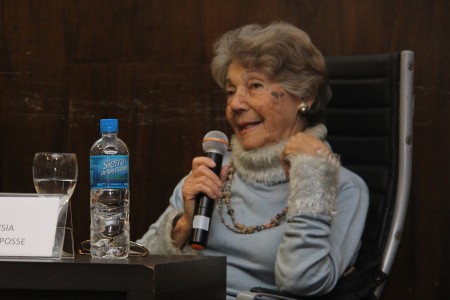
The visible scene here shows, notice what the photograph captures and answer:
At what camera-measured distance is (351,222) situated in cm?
225

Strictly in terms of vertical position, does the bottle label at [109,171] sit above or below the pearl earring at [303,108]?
below

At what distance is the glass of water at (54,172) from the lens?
1.69m

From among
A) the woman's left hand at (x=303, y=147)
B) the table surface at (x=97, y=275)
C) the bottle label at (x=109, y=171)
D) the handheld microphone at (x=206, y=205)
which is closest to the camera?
the table surface at (x=97, y=275)

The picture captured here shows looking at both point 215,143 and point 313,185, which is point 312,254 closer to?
point 313,185

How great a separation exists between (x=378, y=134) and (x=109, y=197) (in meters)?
0.95

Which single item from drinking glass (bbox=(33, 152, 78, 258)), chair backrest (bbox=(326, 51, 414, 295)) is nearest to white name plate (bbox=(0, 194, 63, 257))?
drinking glass (bbox=(33, 152, 78, 258))

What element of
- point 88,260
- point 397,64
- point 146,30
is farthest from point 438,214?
point 88,260

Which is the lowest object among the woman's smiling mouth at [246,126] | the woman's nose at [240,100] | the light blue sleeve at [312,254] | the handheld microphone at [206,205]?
the light blue sleeve at [312,254]

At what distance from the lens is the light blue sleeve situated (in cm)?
210

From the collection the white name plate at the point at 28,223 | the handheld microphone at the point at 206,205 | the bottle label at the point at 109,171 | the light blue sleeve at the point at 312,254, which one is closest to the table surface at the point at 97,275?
the white name plate at the point at 28,223

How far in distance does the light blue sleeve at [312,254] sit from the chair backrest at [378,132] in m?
0.12

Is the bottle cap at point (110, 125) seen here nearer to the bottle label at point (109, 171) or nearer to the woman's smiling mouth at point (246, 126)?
the bottle label at point (109, 171)

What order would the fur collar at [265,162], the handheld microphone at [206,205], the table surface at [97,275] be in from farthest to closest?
the fur collar at [265,162] → the handheld microphone at [206,205] → the table surface at [97,275]

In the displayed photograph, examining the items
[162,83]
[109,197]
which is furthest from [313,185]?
[162,83]
